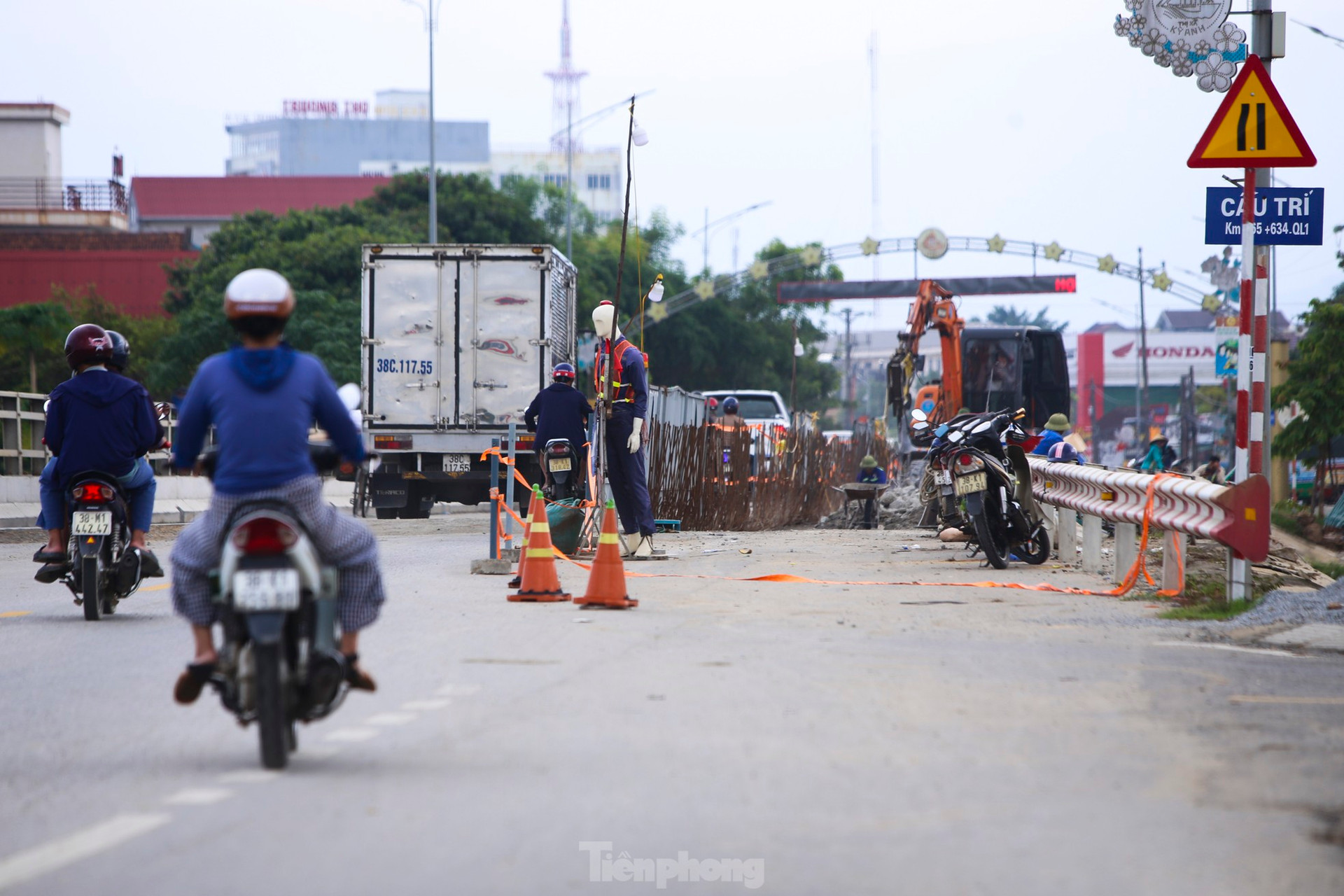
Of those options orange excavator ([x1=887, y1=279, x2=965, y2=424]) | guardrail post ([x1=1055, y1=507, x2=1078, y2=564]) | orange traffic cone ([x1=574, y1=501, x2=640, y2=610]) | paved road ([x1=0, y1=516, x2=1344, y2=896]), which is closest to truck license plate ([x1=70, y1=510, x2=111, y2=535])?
paved road ([x1=0, y1=516, x2=1344, y2=896])

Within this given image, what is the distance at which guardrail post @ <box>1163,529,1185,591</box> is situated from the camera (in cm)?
1130

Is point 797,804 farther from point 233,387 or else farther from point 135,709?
point 135,709

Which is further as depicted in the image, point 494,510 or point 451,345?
point 451,345

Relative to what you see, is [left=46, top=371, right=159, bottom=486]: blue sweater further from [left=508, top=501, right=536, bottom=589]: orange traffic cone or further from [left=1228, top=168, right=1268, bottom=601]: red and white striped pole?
[left=1228, top=168, right=1268, bottom=601]: red and white striped pole

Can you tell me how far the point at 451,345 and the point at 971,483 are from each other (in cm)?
899

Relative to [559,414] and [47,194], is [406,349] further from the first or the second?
[47,194]

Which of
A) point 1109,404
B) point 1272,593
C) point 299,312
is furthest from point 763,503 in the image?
point 1109,404

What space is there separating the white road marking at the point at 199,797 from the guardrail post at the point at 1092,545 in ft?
33.0

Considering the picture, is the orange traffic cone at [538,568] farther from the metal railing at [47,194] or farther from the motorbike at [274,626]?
the metal railing at [47,194]

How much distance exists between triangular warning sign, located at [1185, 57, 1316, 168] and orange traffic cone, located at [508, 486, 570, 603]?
4767mm

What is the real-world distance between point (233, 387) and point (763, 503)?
711 inches

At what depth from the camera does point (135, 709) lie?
646 cm

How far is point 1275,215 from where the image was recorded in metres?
10.6

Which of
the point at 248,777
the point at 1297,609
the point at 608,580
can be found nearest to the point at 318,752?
the point at 248,777
